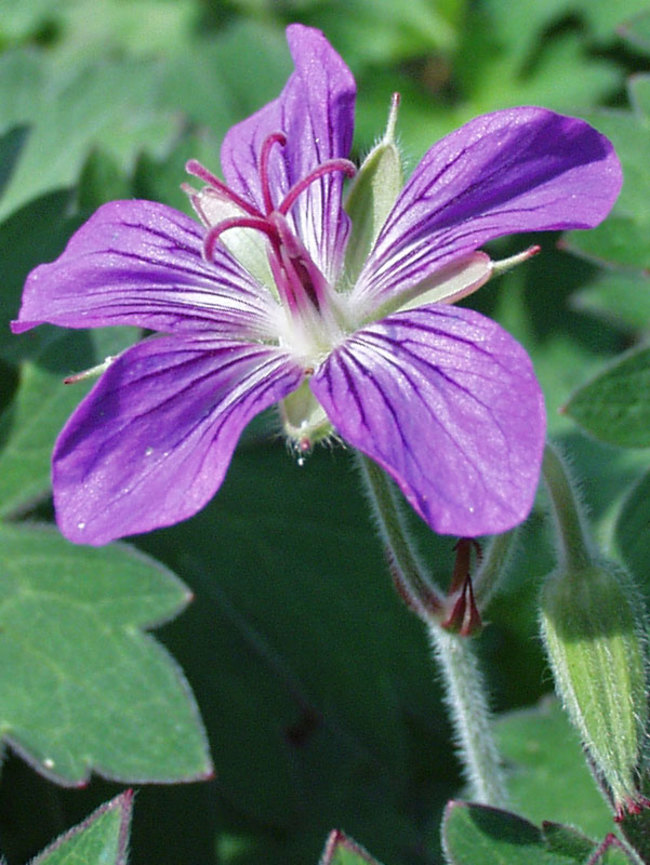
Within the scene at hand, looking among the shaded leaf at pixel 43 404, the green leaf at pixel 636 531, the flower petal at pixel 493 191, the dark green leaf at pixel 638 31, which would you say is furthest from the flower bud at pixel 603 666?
the dark green leaf at pixel 638 31

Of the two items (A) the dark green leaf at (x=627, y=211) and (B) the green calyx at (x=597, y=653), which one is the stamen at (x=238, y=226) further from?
(A) the dark green leaf at (x=627, y=211)

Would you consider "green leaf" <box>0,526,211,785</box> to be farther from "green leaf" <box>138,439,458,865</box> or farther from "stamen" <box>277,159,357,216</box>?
"stamen" <box>277,159,357,216</box>

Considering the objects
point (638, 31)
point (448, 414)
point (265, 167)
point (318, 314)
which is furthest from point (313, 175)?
point (638, 31)

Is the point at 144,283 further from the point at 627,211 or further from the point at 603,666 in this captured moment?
the point at 627,211

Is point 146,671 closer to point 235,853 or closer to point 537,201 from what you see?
point 235,853

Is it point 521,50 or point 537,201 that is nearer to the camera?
point 537,201

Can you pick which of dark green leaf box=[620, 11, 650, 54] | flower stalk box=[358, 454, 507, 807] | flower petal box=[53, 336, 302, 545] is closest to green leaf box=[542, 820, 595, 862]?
flower stalk box=[358, 454, 507, 807]

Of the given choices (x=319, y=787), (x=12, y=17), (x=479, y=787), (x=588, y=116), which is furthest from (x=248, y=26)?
(x=479, y=787)
